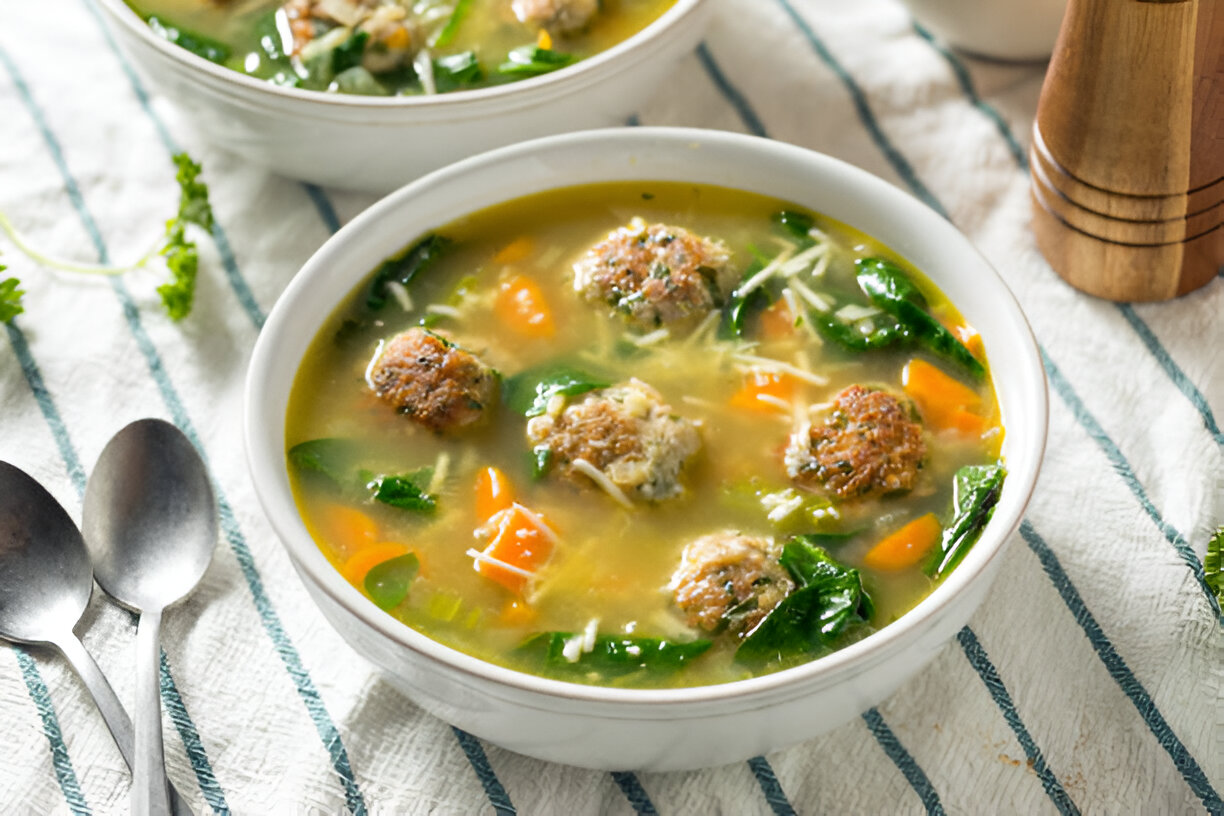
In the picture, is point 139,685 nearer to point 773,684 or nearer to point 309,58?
point 773,684

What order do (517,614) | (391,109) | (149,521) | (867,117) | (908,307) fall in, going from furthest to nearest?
(867,117), (391,109), (149,521), (908,307), (517,614)

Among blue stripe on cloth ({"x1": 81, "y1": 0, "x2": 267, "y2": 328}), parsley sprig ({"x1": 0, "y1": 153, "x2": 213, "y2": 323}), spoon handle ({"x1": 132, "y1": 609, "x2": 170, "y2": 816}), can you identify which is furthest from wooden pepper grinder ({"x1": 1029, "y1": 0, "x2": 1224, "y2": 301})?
spoon handle ({"x1": 132, "y1": 609, "x2": 170, "y2": 816})

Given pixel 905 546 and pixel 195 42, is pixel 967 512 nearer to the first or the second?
pixel 905 546

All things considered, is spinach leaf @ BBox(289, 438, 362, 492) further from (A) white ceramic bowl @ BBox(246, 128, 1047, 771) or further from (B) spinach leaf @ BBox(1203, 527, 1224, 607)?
(B) spinach leaf @ BBox(1203, 527, 1224, 607)

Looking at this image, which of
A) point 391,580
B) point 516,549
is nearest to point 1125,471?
point 516,549

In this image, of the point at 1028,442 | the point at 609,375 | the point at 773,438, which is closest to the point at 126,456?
the point at 609,375

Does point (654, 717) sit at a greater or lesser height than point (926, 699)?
greater
